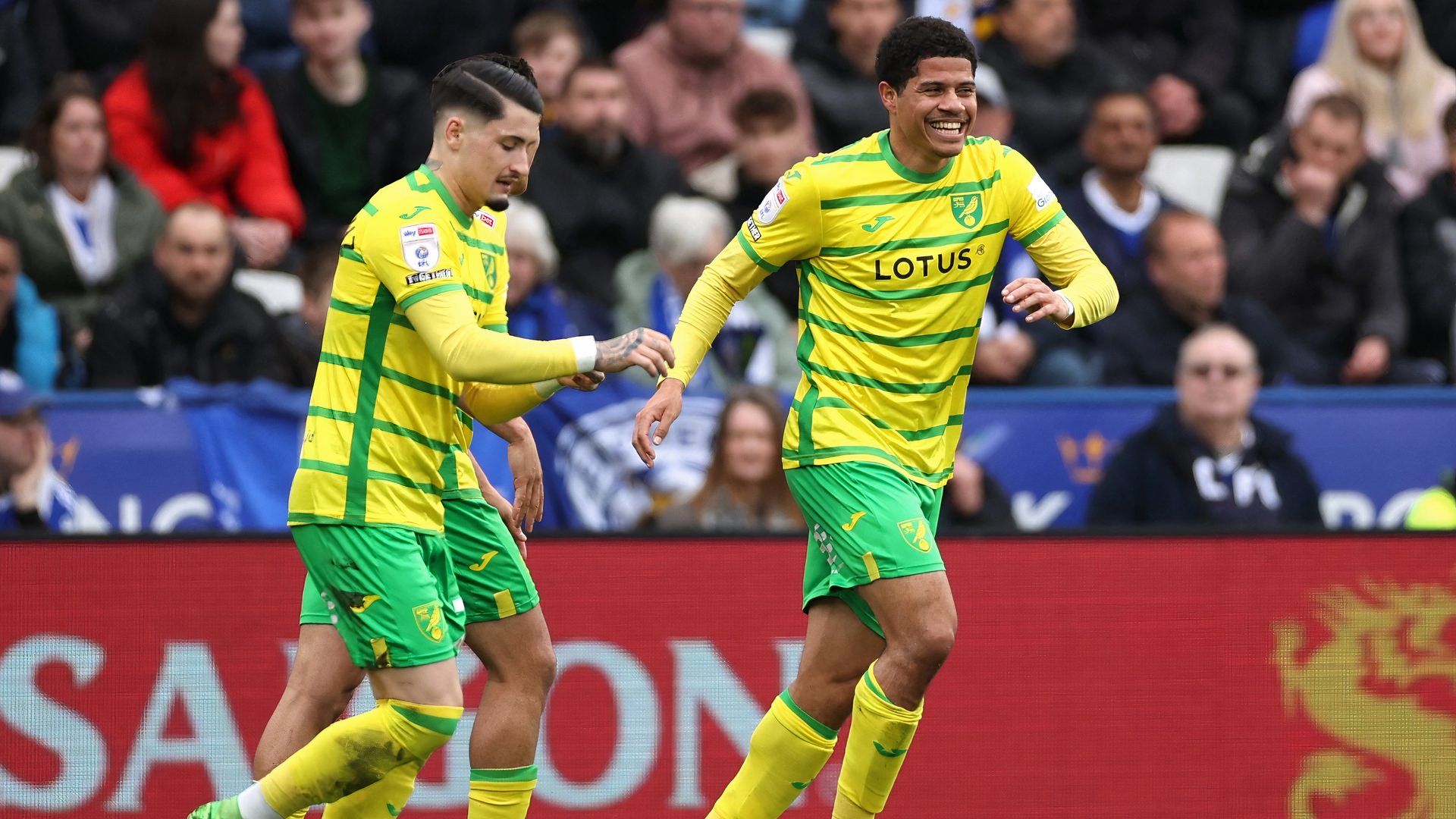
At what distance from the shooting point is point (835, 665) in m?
6.18

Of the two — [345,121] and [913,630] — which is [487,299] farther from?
[345,121]

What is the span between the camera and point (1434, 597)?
7.03 meters

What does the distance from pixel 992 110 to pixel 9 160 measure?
5.00 m

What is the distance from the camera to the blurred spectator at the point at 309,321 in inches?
350

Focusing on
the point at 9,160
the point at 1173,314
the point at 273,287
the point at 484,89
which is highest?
the point at 9,160

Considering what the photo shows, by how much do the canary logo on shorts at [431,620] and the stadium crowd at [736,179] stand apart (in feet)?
8.42

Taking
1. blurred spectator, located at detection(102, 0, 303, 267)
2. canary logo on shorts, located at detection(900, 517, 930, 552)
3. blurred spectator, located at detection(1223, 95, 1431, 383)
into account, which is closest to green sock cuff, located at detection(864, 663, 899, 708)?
canary logo on shorts, located at detection(900, 517, 930, 552)

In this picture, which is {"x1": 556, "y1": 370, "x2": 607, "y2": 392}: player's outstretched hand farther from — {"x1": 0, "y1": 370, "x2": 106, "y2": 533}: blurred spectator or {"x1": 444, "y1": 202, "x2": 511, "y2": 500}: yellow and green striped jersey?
{"x1": 0, "y1": 370, "x2": 106, "y2": 533}: blurred spectator

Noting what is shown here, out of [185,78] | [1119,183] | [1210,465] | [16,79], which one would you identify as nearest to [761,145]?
[1119,183]

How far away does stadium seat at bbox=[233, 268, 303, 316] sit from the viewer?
9609mm

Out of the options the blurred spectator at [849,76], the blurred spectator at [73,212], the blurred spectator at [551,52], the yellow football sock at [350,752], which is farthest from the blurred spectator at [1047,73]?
the yellow football sock at [350,752]

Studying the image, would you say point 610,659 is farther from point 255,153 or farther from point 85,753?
point 255,153

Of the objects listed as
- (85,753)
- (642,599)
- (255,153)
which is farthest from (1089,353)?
(85,753)

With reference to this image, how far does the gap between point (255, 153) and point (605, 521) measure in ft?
9.82
